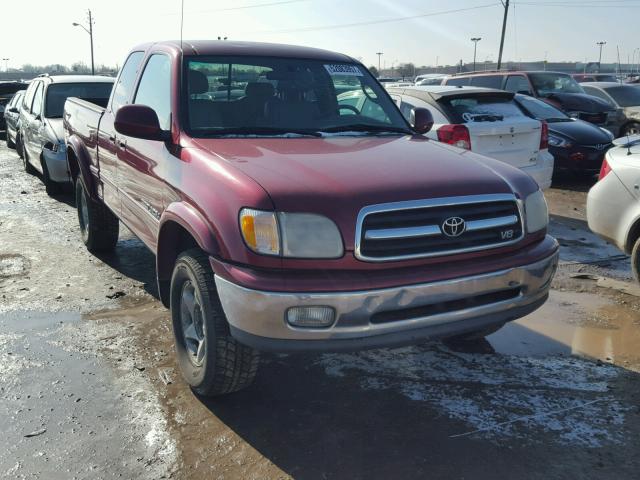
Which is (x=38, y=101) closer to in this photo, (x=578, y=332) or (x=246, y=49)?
(x=246, y=49)

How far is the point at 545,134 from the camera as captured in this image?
7902 mm

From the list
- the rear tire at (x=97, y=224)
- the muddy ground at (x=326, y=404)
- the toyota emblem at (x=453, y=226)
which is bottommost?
the muddy ground at (x=326, y=404)

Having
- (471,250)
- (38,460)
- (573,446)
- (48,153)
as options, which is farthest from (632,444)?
(48,153)

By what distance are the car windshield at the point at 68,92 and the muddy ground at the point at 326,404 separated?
18.2ft

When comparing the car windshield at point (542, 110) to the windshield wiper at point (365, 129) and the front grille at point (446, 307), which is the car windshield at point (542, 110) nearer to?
the windshield wiper at point (365, 129)

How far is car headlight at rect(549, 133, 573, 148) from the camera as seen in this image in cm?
1003

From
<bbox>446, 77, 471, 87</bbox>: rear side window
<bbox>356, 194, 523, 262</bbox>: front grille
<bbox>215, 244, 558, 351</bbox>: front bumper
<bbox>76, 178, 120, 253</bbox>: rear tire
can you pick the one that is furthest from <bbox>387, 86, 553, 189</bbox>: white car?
<bbox>446, 77, 471, 87</bbox>: rear side window

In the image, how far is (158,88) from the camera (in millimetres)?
4340

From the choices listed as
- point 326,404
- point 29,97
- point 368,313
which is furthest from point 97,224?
point 29,97

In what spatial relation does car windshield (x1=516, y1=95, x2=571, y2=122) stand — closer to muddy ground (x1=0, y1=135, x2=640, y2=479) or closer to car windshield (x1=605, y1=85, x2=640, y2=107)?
car windshield (x1=605, y1=85, x2=640, y2=107)

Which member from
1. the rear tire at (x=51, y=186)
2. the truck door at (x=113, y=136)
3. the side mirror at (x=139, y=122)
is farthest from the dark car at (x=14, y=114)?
the side mirror at (x=139, y=122)

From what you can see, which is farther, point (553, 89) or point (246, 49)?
point (553, 89)

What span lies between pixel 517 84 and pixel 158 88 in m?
11.1

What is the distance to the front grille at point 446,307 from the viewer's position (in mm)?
2920
